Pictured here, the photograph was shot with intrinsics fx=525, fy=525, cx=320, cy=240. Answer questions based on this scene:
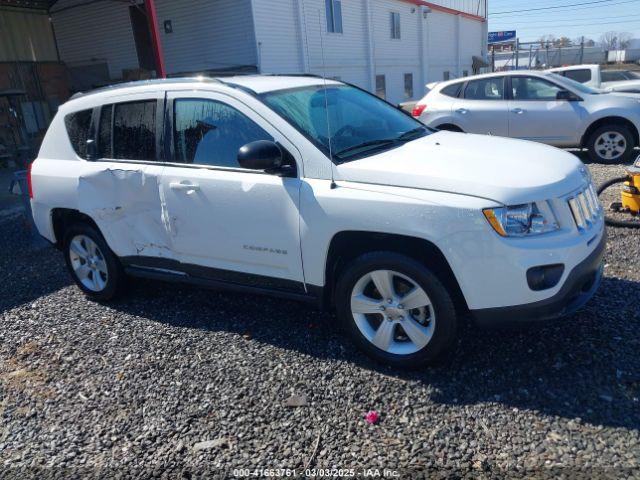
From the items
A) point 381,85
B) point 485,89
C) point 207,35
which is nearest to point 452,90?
point 485,89

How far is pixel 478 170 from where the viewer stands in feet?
9.86

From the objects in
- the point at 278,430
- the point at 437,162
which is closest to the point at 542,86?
the point at 437,162

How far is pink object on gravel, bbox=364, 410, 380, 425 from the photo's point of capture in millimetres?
2867

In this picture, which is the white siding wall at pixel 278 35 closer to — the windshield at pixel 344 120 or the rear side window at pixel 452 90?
the rear side window at pixel 452 90

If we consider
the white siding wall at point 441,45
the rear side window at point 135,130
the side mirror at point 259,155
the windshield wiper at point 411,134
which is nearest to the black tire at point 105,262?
the rear side window at point 135,130

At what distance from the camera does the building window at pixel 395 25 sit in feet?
82.8

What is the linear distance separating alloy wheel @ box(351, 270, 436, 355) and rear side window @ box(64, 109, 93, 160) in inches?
110

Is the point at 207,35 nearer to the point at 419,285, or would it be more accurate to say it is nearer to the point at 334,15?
the point at 334,15

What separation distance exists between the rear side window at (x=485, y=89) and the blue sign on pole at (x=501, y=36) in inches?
1714

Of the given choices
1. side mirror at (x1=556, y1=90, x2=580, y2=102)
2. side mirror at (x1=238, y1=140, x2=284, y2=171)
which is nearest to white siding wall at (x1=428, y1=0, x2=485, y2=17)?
side mirror at (x1=556, y1=90, x2=580, y2=102)

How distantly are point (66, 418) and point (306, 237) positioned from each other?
1.83 meters

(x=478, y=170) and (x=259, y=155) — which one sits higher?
(x=259, y=155)

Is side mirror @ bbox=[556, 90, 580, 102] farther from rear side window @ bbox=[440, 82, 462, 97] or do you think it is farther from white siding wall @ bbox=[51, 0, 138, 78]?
white siding wall @ bbox=[51, 0, 138, 78]

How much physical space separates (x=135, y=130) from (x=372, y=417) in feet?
9.37
